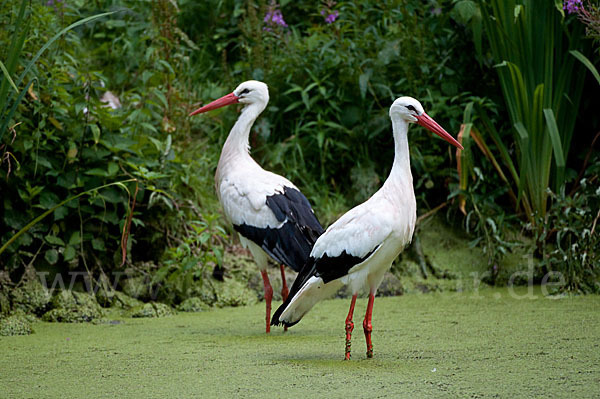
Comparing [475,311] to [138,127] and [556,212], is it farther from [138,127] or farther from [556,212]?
[138,127]

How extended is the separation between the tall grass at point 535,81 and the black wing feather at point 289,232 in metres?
1.78

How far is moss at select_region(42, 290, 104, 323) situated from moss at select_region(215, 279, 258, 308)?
83cm

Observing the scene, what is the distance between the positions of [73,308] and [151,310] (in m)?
0.48

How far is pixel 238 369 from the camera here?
123 inches

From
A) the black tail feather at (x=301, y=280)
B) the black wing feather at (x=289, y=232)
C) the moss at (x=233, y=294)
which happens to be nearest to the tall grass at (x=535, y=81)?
the black wing feather at (x=289, y=232)

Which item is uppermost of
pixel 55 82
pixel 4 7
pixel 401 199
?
pixel 4 7

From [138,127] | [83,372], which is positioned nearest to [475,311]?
[83,372]

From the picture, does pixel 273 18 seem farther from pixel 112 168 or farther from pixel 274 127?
pixel 112 168

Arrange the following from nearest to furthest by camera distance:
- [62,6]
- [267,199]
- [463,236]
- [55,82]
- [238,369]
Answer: [238,369]
[267,199]
[55,82]
[62,6]
[463,236]

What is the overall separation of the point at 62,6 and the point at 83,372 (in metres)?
3.20

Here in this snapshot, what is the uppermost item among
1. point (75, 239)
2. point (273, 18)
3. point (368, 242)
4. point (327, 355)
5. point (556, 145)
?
point (273, 18)

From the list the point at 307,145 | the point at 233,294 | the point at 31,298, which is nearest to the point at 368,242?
the point at 233,294

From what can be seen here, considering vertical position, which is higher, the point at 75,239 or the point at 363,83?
the point at 363,83

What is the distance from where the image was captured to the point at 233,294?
524 cm
